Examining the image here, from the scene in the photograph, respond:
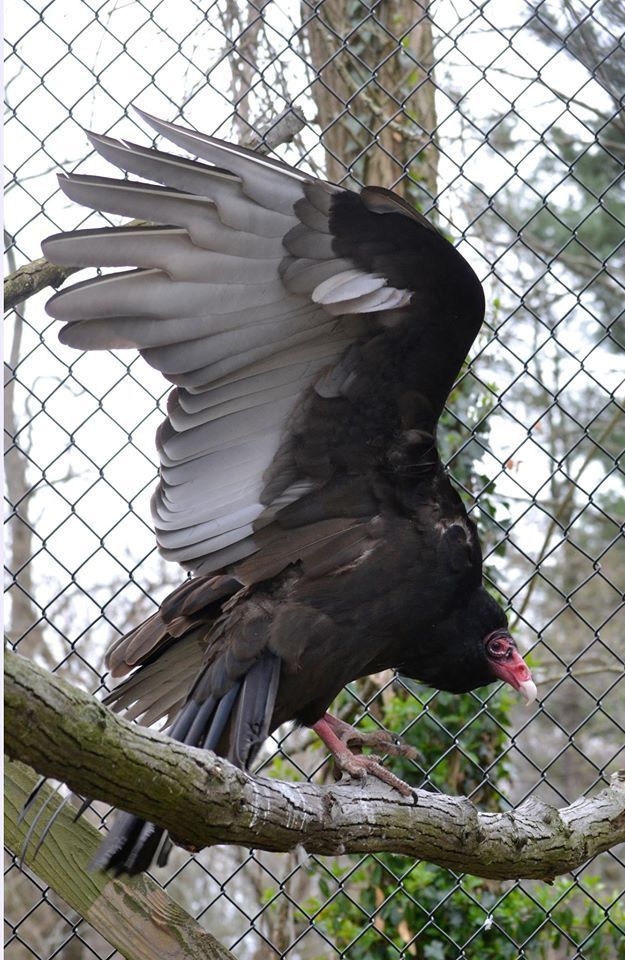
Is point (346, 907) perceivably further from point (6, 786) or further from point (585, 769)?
point (585, 769)

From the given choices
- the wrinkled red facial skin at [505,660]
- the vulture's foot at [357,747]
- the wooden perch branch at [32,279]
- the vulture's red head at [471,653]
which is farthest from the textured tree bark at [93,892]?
the wooden perch branch at [32,279]

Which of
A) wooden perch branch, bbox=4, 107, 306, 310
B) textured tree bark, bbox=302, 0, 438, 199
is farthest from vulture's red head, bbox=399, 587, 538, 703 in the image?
textured tree bark, bbox=302, 0, 438, 199

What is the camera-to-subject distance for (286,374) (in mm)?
2299

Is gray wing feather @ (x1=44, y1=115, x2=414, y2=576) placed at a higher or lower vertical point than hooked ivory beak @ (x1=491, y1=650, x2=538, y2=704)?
lower

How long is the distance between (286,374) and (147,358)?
0.32m

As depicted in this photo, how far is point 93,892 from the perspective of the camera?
229 centimetres

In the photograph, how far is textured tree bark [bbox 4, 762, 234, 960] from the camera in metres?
2.26

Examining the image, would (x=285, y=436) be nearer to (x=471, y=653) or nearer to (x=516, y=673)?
(x=471, y=653)

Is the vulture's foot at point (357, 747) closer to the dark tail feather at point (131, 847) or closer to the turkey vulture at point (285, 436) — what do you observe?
the turkey vulture at point (285, 436)

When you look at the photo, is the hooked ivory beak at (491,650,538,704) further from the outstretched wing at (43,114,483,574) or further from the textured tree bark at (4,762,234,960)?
the textured tree bark at (4,762,234,960)

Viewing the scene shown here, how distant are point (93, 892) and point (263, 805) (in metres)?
0.76

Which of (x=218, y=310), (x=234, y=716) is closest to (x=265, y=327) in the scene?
(x=218, y=310)

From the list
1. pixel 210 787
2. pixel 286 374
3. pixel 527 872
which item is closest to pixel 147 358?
pixel 286 374

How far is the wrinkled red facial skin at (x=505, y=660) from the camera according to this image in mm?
2646
